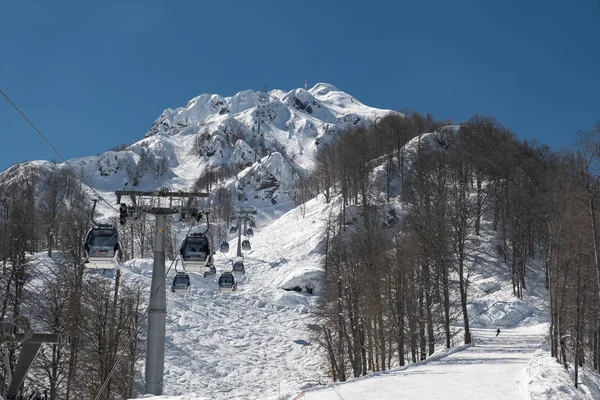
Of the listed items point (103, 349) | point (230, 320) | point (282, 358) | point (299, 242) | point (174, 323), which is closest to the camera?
point (103, 349)

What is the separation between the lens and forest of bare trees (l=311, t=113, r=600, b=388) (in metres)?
24.8

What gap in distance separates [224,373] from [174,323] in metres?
7.80

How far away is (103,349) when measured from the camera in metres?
26.8

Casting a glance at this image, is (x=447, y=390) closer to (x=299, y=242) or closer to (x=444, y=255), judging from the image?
(x=444, y=255)

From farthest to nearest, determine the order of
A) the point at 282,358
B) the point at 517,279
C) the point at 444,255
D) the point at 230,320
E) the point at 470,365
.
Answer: the point at 517,279 → the point at 230,320 → the point at 282,358 → the point at 444,255 → the point at 470,365

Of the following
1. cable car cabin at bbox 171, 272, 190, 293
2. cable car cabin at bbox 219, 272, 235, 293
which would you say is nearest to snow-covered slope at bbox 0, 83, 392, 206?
cable car cabin at bbox 219, 272, 235, 293

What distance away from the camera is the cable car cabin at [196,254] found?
662 inches

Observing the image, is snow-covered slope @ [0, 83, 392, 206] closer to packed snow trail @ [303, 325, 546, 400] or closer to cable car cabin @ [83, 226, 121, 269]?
packed snow trail @ [303, 325, 546, 400]

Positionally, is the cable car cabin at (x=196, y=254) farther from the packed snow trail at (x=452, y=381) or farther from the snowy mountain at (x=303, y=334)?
the packed snow trail at (x=452, y=381)

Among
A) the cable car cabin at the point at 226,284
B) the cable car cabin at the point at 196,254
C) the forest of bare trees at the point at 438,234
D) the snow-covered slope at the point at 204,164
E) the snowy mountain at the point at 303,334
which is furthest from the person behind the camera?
the snow-covered slope at the point at 204,164

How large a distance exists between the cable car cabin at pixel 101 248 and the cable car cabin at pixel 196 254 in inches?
74.1

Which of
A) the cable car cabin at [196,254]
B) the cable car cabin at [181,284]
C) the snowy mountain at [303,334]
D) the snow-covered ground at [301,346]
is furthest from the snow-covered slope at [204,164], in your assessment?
the cable car cabin at [196,254]

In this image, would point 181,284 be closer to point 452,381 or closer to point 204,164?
point 452,381

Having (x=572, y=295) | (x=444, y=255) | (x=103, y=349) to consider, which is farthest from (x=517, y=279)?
(x=103, y=349)
